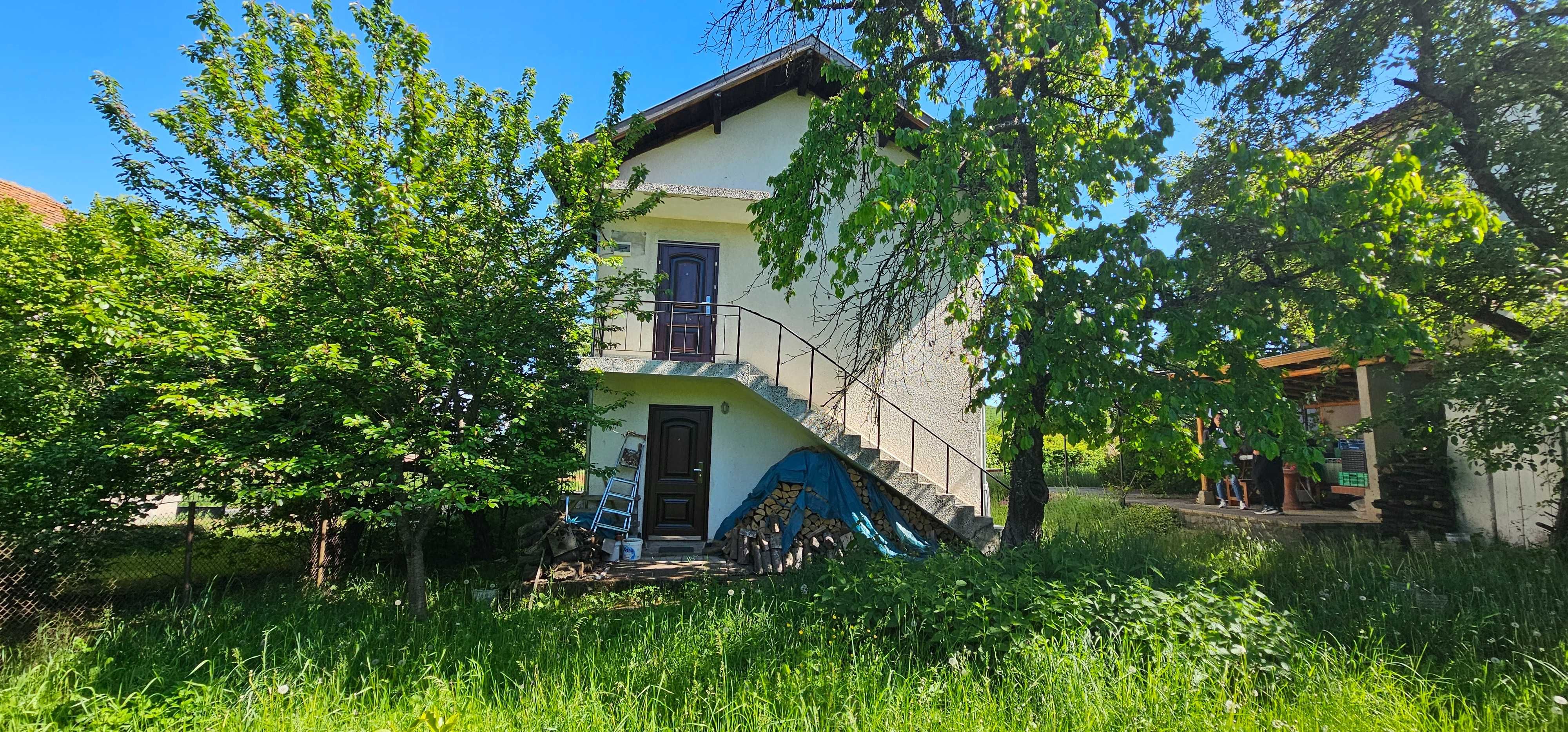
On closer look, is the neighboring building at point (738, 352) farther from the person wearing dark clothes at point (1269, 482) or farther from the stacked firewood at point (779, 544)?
the person wearing dark clothes at point (1269, 482)

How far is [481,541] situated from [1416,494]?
43.8ft

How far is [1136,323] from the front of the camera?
4.63 meters

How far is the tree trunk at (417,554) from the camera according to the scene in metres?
5.35

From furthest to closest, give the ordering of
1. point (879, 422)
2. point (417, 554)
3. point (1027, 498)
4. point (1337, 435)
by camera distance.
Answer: point (879, 422) < point (1337, 435) < point (1027, 498) < point (417, 554)

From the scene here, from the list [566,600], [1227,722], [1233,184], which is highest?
[1233,184]

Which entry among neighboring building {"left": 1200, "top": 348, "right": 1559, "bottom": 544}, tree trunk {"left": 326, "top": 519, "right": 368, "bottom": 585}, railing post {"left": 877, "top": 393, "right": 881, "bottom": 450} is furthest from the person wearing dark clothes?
→ tree trunk {"left": 326, "top": 519, "right": 368, "bottom": 585}

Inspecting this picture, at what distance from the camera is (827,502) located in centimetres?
826

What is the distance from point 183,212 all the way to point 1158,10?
29.2 ft

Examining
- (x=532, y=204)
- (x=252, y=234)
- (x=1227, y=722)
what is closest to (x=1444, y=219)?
(x=1227, y=722)

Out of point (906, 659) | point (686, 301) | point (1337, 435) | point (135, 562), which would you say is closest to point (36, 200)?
point (135, 562)

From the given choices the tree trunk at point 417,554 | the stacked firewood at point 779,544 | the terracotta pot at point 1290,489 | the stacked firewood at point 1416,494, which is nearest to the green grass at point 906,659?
the tree trunk at point 417,554

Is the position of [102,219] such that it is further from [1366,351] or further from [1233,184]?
[1366,351]

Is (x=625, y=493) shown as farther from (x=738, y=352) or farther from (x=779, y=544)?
(x=738, y=352)

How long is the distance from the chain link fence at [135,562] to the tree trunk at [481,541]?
1990mm
